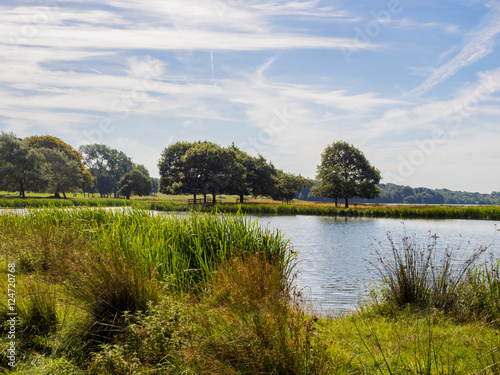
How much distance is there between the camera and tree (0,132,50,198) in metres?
54.4

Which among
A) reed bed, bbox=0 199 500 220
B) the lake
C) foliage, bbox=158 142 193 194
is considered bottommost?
the lake

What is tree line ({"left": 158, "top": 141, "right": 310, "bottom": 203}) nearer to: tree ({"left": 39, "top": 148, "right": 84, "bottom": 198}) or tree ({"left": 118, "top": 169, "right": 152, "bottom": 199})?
tree ({"left": 39, "top": 148, "right": 84, "bottom": 198})

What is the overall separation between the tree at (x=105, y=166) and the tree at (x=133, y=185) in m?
17.2

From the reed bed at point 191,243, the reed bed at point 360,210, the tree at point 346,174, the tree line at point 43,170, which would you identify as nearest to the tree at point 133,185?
the tree line at point 43,170

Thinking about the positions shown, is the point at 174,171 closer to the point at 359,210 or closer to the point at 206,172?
the point at 206,172

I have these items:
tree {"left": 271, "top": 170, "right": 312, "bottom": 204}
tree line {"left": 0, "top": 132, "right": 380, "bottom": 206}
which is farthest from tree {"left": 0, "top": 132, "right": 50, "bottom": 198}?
tree {"left": 271, "top": 170, "right": 312, "bottom": 204}

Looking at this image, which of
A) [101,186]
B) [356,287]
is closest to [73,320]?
[356,287]

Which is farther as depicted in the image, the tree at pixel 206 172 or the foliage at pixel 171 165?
the foliage at pixel 171 165

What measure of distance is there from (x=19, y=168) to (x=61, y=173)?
8995mm

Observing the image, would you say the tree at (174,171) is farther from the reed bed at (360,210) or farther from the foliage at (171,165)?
the reed bed at (360,210)

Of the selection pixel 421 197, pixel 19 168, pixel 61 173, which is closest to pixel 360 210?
pixel 19 168

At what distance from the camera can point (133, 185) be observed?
7931cm

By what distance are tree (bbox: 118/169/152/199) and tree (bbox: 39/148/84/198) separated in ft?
46.5

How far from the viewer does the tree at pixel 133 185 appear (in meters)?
78.9
